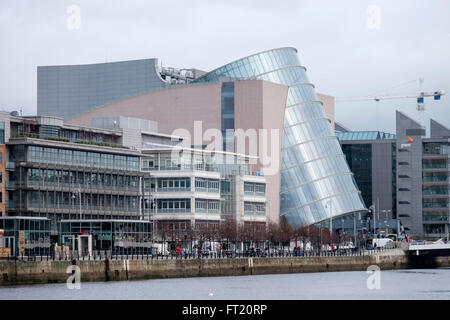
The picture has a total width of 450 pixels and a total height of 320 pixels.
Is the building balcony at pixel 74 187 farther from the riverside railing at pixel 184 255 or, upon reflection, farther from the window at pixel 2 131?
the riverside railing at pixel 184 255

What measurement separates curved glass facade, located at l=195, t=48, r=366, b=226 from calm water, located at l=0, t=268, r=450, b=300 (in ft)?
159

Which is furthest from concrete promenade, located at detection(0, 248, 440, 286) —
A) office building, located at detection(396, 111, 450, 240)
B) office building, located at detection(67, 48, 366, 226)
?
office building, located at detection(396, 111, 450, 240)

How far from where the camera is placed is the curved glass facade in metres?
135

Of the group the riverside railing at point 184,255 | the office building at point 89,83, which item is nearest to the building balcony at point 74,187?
the riverside railing at point 184,255

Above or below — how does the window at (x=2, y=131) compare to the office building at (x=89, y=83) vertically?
below

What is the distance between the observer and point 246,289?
7088cm

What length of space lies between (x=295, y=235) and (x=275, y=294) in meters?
51.8

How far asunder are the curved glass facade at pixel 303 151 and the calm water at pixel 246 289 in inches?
1908

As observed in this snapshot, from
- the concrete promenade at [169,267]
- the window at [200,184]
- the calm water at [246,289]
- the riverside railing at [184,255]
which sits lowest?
the calm water at [246,289]

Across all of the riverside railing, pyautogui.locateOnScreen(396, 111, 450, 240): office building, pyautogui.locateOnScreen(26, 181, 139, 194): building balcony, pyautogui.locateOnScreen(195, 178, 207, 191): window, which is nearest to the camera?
the riverside railing

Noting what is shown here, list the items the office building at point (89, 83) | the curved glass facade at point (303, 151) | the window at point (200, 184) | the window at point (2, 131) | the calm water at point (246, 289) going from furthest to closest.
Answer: the office building at point (89, 83), the curved glass facade at point (303, 151), the window at point (200, 184), the window at point (2, 131), the calm water at point (246, 289)

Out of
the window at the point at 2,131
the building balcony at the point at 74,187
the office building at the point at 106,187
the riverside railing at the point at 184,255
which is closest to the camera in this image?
the riverside railing at the point at 184,255

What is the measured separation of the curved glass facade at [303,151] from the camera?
13475 cm

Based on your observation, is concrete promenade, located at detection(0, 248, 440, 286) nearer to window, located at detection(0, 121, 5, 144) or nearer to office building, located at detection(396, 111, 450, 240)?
window, located at detection(0, 121, 5, 144)
